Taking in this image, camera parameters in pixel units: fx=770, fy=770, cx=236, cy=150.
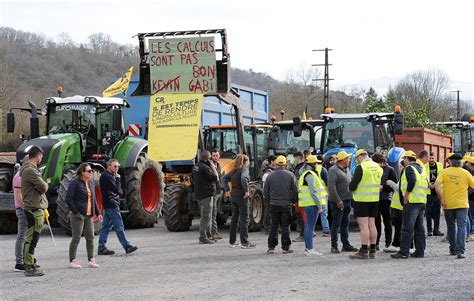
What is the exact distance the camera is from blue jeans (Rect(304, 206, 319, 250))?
41.4 ft

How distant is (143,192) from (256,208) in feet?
10.0

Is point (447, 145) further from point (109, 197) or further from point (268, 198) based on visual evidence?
point (109, 197)

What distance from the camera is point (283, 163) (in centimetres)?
1304

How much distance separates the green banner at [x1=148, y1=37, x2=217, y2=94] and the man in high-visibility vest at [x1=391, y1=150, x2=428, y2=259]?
16.6 feet

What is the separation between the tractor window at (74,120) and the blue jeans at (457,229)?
8316 millimetres

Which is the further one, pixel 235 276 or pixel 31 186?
pixel 31 186

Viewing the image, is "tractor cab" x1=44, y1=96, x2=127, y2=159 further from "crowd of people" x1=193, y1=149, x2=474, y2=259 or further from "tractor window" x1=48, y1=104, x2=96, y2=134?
"crowd of people" x1=193, y1=149, x2=474, y2=259

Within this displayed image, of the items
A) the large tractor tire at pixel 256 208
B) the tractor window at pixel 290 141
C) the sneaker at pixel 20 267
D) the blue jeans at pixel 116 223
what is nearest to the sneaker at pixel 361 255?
the blue jeans at pixel 116 223

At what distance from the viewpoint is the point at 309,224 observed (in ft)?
41.7

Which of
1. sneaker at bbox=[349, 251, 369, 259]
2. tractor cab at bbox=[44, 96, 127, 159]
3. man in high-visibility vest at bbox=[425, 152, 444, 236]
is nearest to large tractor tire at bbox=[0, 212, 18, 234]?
tractor cab at bbox=[44, 96, 127, 159]

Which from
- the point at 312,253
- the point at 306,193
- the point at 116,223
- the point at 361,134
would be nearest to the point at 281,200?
the point at 306,193

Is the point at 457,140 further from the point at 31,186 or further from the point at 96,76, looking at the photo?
the point at 96,76

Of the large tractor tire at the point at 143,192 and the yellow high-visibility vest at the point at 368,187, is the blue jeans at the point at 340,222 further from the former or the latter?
the large tractor tire at the point at 143,192

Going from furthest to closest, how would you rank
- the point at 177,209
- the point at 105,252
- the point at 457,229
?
the point at 177,209
the point at 105,252
the point at 457,229
